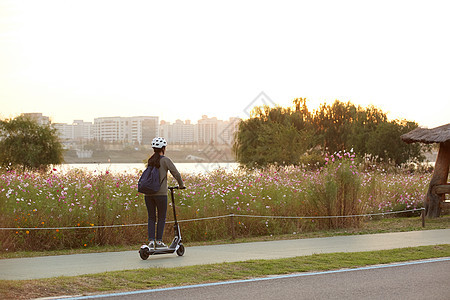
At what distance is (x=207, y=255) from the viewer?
39.1ft

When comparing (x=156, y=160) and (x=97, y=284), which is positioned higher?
(x=156, y=160)

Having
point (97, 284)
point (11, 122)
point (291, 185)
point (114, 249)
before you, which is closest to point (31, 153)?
point (11, 122)

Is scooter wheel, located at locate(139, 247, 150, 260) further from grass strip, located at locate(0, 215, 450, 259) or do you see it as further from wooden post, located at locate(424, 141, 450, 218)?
wooden post, located at locate(424, 141, 450, 218)

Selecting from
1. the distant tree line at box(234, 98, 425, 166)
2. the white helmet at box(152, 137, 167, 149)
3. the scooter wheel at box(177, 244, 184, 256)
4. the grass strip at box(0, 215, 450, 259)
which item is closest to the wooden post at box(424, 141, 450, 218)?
the grass strip at box(0, 215, 450, 259)

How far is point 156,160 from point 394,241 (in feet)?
20.7

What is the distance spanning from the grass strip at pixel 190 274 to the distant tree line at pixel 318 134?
37739 mm

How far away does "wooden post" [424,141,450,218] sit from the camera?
21.1m

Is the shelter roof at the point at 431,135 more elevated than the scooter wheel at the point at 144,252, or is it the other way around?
the shelter roof at the point at 431,135

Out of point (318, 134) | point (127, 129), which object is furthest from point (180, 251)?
point (318, 134)

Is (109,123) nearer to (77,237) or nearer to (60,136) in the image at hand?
(60,136)

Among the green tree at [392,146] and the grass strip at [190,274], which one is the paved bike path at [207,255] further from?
the green tree at [392,146]

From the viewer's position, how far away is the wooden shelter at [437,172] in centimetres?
2077

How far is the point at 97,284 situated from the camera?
345 inches

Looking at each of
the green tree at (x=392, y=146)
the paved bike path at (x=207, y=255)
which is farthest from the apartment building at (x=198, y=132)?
the paved bike path at (x=207, y=255)
